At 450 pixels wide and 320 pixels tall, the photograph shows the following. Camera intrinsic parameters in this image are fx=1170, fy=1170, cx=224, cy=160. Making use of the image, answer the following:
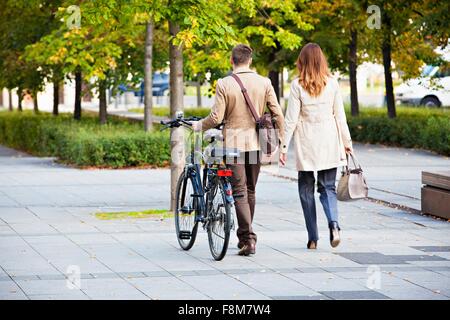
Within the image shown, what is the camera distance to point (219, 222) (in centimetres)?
973

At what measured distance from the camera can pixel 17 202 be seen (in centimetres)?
1442

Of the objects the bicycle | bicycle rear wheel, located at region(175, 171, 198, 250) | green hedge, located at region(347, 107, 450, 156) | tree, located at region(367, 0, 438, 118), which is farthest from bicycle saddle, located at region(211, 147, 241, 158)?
tree, located at region(367, 0, 438, 118)

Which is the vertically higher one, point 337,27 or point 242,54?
point 337,27

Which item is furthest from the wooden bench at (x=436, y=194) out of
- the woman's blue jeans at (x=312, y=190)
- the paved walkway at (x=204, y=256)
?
the woman's blue jeans at (x=312, y=190)

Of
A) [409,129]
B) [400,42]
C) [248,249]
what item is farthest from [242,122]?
[400,42]

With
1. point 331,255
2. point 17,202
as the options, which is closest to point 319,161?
point 331,255

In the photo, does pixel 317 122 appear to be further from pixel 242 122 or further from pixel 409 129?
pixel 409 129

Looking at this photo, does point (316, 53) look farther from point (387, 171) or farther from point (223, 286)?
point (387, 171)

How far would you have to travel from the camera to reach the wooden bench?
12.6m

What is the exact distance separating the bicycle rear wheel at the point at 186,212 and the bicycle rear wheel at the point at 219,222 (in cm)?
35

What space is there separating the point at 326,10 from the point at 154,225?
16.6 meters

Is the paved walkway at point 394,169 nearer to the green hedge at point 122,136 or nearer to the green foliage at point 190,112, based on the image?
the green hedge at point 122,136

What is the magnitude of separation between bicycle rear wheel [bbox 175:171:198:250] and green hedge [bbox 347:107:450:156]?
493 inches

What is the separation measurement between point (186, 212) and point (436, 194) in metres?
3.61
